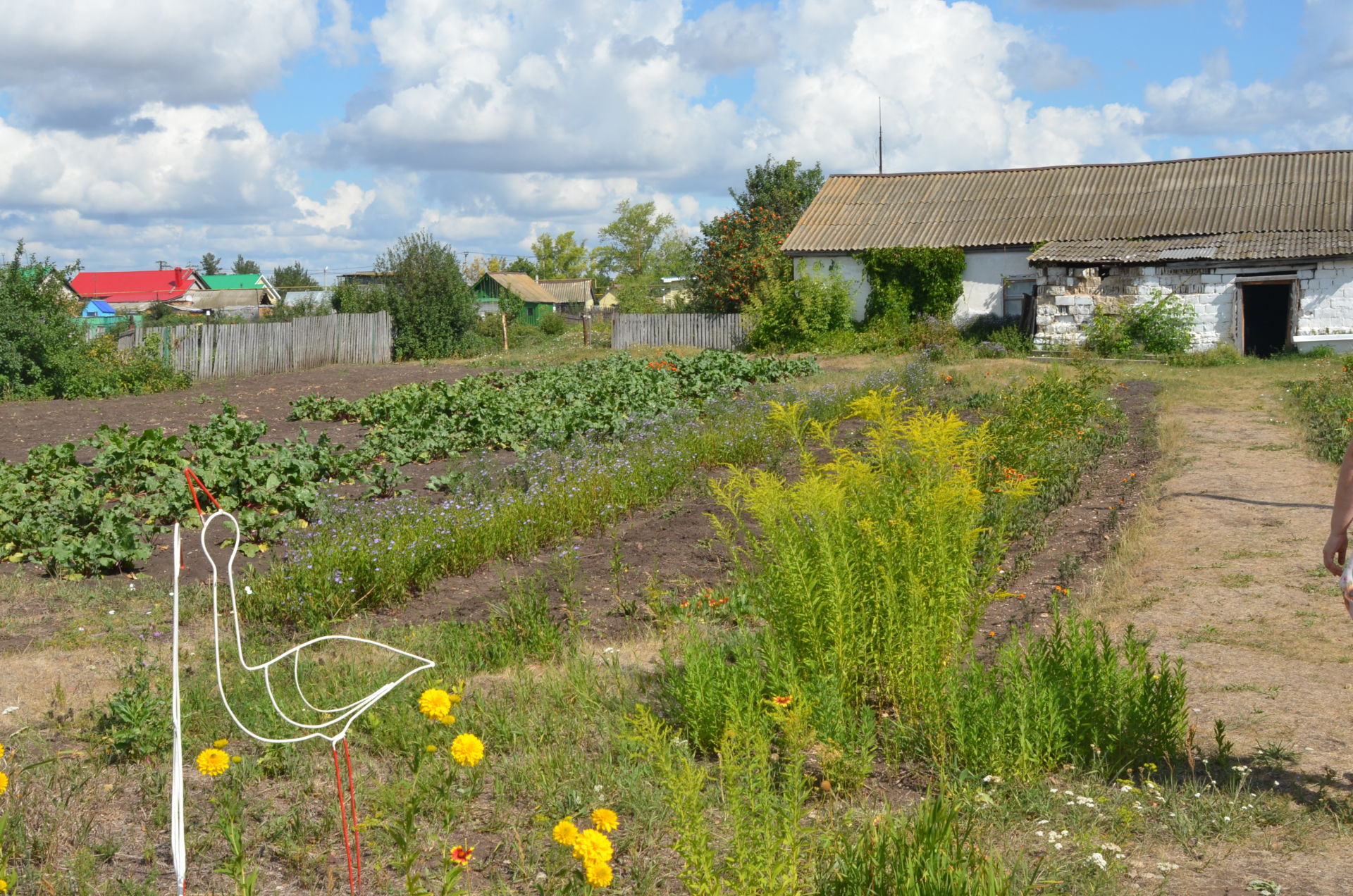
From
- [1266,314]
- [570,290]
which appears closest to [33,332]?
[1266,314]

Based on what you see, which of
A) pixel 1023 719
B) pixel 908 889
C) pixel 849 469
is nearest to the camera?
pixel 908 889

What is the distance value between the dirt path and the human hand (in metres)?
0.74

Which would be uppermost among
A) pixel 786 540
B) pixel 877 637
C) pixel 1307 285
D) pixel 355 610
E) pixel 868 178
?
pixel 868 178

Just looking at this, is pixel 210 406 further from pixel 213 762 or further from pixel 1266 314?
pixel 1266 314

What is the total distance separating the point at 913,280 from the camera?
2600 centimetres

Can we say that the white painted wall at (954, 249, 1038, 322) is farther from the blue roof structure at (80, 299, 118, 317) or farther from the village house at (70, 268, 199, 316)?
the village house at (70, 268, 199, 316)

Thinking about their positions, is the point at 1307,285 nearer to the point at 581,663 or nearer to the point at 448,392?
the point at 448,392

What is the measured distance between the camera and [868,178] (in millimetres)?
30547

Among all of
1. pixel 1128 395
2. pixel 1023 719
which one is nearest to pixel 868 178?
pixel 1128 395

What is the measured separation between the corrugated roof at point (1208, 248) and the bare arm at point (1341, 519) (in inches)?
801

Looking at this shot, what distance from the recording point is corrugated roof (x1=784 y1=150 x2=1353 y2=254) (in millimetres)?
Answer: 24125

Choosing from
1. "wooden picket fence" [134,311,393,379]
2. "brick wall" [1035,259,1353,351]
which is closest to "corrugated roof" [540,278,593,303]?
"wooden picket fence" [134,311,393,379]

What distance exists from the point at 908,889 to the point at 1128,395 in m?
13.8

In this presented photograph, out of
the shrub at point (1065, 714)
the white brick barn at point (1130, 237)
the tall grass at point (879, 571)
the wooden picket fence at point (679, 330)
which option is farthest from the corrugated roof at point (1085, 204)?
A: the shrub at point (1065, 714)
